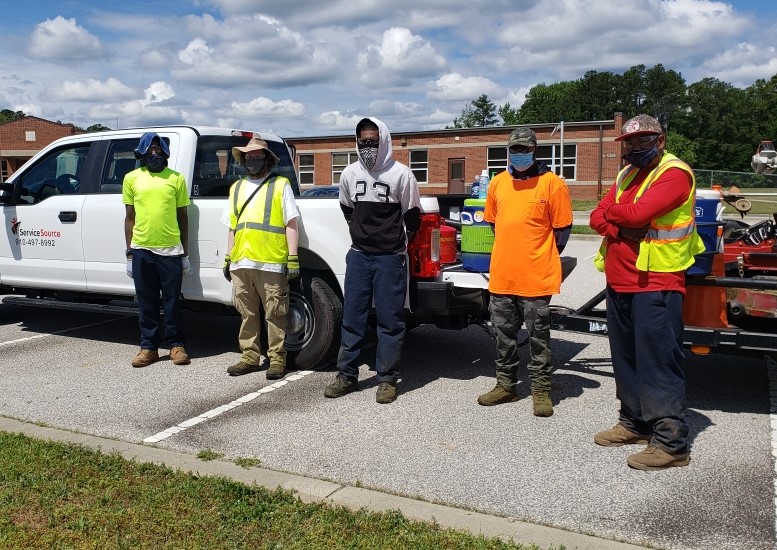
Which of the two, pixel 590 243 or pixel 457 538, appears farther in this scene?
pixel 590 243

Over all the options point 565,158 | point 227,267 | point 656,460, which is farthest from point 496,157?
point 656,460

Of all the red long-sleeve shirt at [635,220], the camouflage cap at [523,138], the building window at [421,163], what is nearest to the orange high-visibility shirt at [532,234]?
the camouflage cap at [523,138]

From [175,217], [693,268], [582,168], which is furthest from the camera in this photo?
[582,168]

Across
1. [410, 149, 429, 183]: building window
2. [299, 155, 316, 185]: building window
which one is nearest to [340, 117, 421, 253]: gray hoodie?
[410, 149, 429, 183]: building window

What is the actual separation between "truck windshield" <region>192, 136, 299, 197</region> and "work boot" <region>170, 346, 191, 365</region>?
1363 mm

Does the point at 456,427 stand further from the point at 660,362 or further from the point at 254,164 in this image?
the point at 254,164

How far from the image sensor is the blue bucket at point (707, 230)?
5012 mm

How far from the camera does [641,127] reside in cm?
430

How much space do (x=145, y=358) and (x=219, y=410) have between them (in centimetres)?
151

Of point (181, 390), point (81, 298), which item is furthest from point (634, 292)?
point (81, 298)

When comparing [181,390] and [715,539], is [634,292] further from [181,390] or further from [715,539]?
[181,390]

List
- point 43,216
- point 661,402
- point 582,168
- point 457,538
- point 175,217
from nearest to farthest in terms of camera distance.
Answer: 1. point 457,538
2. point 661,402
3. point 175,217
4. point 43,216
5. point 582,168

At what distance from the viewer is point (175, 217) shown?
253 inches

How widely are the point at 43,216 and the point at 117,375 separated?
2006 mm
